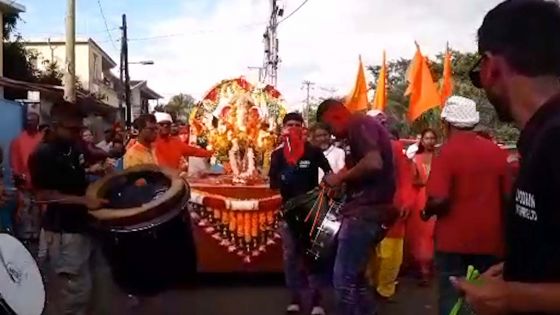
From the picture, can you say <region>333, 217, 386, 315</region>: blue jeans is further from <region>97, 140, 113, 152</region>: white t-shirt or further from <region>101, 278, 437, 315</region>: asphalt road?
<region>97, 140, 113, 152</region>: white t-shirt

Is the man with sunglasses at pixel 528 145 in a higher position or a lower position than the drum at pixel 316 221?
higher

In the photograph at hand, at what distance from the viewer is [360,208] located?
5871mm

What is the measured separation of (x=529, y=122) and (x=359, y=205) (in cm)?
389

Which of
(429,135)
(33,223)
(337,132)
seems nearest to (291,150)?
(337,132)

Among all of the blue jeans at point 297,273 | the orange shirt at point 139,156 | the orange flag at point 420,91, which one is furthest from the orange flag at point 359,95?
the blue jeans at point 297,273

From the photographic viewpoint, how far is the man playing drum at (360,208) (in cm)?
578

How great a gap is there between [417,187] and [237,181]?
1927 millimetres

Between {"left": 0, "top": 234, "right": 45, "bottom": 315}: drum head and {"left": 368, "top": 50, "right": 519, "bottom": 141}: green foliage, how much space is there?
37.9 feet

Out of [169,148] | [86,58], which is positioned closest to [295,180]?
[169,148]

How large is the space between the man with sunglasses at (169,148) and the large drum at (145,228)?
8.72ft

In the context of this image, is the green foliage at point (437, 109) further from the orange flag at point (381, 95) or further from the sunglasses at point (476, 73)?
the sunglasses at point (476, 73)

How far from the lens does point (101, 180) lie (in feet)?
19.1

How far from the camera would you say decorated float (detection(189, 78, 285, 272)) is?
28.1 ft

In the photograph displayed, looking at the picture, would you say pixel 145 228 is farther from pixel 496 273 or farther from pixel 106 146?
pixel 106 146
